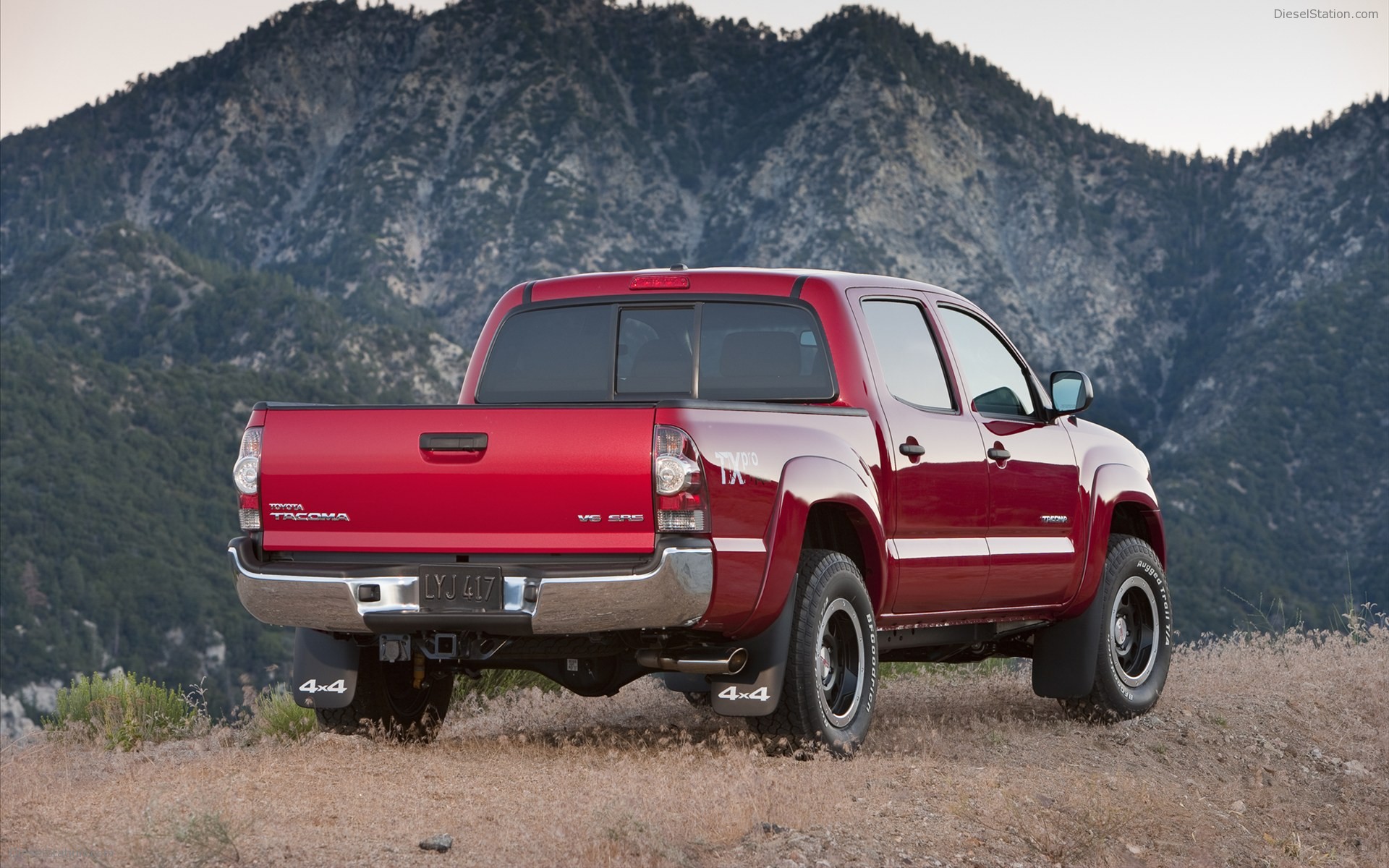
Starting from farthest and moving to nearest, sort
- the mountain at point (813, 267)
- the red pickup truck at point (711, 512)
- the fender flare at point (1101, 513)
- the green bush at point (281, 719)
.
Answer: the mountain at point (813, 267)
the green bush at point (281, 719)
the fender flare at point (1101, 513)
the red pickup truck at point (711, 512)

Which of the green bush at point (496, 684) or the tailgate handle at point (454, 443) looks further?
the green bush at point (496, 684)

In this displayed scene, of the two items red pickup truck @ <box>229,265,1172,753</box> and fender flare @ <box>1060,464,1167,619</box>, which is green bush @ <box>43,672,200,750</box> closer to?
red pickup truck @ <box>229,265,1172,753</box>

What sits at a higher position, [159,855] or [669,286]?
[669,286]

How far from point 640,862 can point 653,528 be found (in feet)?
4.34

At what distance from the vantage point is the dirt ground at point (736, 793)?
196 inches

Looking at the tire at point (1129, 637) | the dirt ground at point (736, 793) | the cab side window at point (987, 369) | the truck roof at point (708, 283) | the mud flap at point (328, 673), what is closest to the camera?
the dirt ground at point (736, 793)

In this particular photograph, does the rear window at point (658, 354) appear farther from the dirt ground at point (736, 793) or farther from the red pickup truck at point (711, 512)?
the dirt ground at point (736, 793)

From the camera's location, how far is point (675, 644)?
6.28 metres

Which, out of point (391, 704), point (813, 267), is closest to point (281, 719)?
point (391, 704)

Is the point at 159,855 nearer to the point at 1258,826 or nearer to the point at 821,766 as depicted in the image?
the point at 821,766

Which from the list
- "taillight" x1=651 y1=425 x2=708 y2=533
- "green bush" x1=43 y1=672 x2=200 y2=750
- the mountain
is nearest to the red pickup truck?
"taillight" x1=651 y1=425 x2=708 y2=533

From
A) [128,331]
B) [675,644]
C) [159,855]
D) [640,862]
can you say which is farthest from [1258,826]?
[128,331]

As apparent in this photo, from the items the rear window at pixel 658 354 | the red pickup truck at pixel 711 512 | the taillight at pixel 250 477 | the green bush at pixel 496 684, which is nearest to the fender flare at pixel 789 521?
the red pickup truck at pixel 711 512

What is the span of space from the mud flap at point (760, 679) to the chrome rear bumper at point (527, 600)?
47 cm
